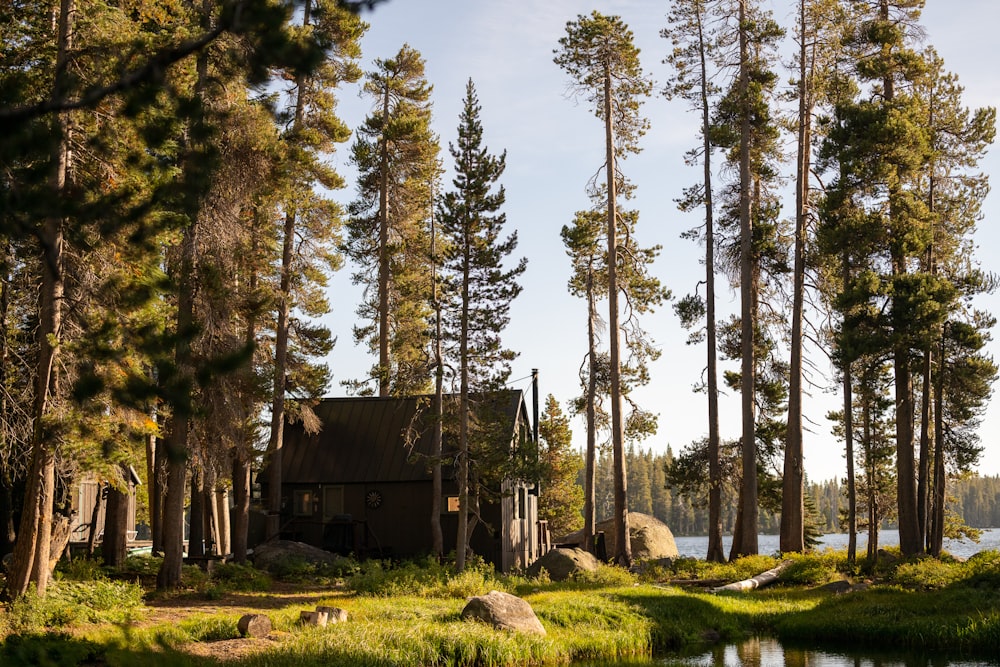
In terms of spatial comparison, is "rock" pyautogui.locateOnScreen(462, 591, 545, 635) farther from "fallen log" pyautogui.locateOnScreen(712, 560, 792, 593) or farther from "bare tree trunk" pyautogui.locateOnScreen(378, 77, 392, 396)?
"bare tree trunk" pyautogui.locateOnScreen(378, 77, 392, 396)

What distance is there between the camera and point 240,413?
872 inches

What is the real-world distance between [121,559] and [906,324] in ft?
67.4

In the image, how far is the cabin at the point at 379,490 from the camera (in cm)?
2873

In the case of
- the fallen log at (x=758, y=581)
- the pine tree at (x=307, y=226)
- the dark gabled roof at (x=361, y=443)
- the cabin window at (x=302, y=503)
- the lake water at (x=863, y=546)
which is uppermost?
the pine tree at (x=307, y=226)

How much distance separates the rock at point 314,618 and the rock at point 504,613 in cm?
246

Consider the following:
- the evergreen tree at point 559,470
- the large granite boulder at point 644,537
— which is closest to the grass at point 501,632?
the large granite boulder at point 644,537

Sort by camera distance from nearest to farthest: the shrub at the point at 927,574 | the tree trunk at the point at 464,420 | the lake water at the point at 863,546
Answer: the shrub at the point at 927,574
the tree trunk at the point at 464,420
the lake water at the point at 863,546

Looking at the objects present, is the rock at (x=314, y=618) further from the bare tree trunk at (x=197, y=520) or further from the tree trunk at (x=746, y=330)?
the tree trunk at (x=746, y=330)

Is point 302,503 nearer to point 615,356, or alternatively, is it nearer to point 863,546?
point 615,356

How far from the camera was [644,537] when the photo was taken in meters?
36.1

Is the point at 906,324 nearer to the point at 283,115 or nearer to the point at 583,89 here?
the point at 583,89

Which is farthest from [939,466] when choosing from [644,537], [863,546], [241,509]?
[863,546]

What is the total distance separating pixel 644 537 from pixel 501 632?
21.3 m

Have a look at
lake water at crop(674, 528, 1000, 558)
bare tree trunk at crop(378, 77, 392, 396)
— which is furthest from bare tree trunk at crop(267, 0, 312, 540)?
lake water at crop(674, 528, 1000, 558)
